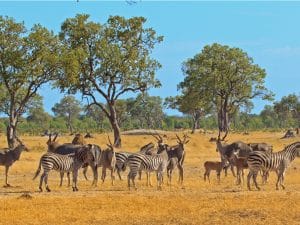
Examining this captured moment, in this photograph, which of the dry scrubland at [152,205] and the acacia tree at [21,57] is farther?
the acacia tree at [21,57]

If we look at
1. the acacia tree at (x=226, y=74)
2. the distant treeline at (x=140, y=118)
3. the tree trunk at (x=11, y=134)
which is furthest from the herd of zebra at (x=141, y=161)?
the distant treeline at (x=140, y=118)

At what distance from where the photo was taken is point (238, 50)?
80000 millimetres

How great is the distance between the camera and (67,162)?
1023 inches

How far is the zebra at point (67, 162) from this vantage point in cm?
2517

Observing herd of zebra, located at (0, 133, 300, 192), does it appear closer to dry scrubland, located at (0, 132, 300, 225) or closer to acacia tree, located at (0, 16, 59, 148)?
dry scrubland, located at (0, 132, 300, 225)

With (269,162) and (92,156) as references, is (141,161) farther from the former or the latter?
(269,162)

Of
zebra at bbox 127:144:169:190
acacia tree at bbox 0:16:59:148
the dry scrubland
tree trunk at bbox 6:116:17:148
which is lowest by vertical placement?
the dry scrubland

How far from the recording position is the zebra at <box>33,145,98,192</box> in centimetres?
2517

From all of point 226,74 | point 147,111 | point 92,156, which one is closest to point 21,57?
point 92,156

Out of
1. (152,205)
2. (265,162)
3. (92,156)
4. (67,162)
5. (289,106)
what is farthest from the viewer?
(289,106)

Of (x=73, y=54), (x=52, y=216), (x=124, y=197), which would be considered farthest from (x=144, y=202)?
(x=73, y=54)

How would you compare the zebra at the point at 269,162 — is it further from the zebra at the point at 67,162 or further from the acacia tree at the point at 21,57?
the acacia tree at the point at 21,57

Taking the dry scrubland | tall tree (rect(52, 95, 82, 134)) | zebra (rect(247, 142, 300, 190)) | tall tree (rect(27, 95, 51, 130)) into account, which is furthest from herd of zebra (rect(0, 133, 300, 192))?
tall tree (rect(52, 95, 82, 134))

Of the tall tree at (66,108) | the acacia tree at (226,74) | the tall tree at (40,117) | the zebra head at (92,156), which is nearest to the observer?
the zebra head at (92,156)
